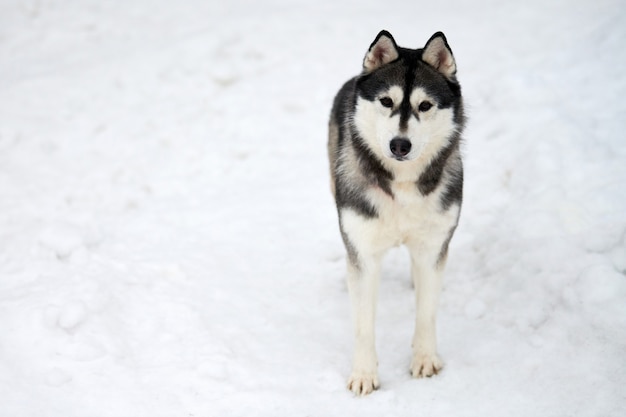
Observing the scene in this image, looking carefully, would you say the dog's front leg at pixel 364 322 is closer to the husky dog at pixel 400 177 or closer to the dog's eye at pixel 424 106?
the husky dog at pixel 400 177

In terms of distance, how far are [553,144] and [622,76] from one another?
1154 mm

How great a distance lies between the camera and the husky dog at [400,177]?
3551 mm

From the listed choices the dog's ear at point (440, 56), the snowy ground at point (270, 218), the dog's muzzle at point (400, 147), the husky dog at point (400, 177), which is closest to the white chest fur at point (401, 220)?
the husky dog at point (400, 177)

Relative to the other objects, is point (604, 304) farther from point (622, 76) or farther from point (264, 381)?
point (622, 76)

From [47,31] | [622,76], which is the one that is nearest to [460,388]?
→ [622,76]

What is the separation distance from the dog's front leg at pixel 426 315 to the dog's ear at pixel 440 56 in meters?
1.12

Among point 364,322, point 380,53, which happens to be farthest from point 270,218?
point 380,53

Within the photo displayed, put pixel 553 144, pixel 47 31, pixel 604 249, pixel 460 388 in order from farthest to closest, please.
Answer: pixel 47 31, pixel 553 144, pixel 604 249, pixel 460 388

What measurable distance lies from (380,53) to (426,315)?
1.68 metres

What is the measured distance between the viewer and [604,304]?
4.02 meters

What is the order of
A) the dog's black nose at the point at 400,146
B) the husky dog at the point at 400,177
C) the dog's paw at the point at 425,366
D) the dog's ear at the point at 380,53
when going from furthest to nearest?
the dog's paw at the point at 425,366, the dog's ear at the point at 380,53, the husky dog at the point at 400,177, the dog's black nose at the point at 400,146

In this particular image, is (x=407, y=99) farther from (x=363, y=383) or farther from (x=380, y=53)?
(x=363, y=383)

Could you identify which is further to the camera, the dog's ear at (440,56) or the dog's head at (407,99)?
the dog's ear at (440,56)

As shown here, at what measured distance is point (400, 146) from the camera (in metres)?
3.42
